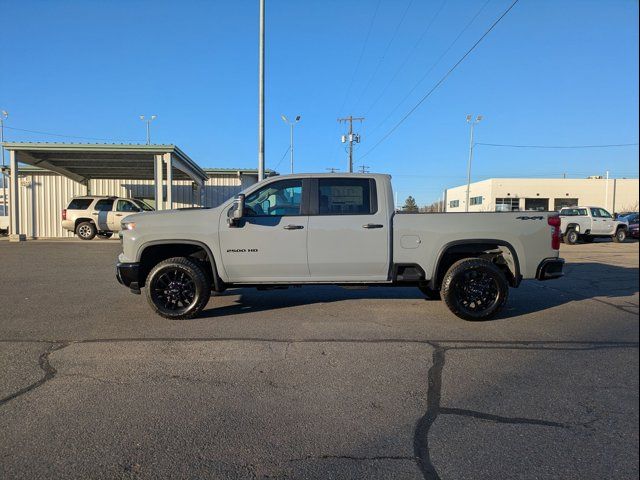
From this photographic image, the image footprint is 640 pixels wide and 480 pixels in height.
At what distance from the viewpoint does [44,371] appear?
4465 millimetres

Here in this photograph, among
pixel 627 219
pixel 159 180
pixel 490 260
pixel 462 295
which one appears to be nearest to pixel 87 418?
pixel 462 295

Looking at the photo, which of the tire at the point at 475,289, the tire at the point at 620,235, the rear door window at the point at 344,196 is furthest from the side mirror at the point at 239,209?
the tire at the point at 620,235

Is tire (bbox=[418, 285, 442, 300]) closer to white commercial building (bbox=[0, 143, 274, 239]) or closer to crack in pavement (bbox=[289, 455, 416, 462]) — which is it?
crack in pavement (bbox=[289, 455, 416, 462])

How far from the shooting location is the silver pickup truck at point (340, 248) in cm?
644

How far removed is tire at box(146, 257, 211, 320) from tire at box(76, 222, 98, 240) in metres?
17.4

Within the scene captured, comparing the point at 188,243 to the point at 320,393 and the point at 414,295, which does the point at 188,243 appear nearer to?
the point at 320,393

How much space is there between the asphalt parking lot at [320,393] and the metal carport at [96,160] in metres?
14.3

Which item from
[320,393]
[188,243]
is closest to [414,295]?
[188,243]

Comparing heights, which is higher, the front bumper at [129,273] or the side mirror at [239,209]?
the side mirror at [239,209]

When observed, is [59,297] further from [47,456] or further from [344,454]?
[344,454]

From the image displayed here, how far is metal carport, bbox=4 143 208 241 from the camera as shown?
19.9 meters

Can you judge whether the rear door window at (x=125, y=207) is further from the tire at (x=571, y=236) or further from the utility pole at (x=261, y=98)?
the tire at (x=571, y=236)

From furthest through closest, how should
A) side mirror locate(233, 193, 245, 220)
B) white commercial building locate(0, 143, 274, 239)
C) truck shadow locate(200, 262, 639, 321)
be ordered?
white commercial building locate(0, 143, 274, 239), truck shadow locate(200, 262, 639, 321), side mirror locate(233, 193, 245, 220)

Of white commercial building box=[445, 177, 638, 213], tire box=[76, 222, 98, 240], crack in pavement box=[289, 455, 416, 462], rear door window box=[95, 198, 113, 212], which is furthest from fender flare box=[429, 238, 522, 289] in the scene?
white commercial building box=[445, 177, 638, 213]
